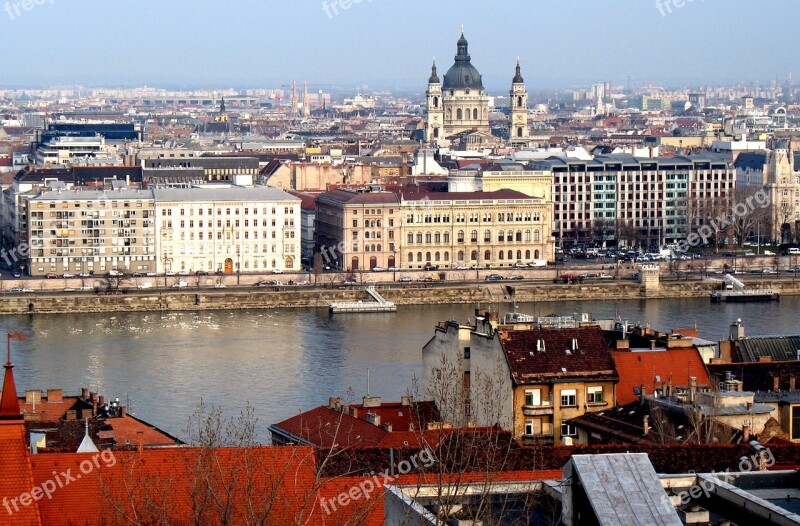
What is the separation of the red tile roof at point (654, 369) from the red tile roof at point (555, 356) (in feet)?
0.63

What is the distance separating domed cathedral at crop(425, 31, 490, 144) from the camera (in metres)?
53.4

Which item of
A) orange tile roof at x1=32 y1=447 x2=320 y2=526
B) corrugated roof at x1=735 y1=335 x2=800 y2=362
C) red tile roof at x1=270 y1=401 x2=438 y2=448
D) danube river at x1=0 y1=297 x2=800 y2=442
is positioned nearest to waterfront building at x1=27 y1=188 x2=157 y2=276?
danube river at x1=0 y1=297 x2=800 y2=442

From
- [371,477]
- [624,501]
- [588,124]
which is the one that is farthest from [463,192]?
[588,124]

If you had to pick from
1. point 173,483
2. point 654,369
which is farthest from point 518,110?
point 173,483

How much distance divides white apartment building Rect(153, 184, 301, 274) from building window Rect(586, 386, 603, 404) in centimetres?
1809

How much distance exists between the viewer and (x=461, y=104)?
5406 cm

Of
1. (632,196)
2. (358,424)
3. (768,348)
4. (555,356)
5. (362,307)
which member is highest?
(632,196)

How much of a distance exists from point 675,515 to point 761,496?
58 cm

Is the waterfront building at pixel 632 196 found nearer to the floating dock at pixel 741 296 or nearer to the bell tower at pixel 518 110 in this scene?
the floating dock at pixel 741 296

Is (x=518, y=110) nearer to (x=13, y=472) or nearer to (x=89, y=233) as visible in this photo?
(x=89, y=233)

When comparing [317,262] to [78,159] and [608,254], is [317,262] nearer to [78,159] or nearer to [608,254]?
[608,254]

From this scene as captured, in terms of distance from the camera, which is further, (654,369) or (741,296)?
(741,296)

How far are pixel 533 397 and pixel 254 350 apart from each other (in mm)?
9423

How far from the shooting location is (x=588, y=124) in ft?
249
